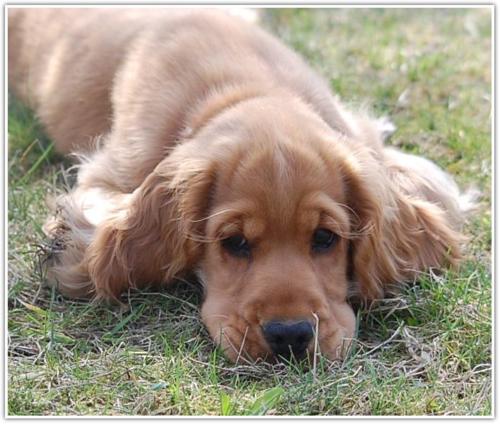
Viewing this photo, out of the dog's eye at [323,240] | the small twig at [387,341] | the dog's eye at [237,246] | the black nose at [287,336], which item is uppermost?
the dog's eye at [323,240]

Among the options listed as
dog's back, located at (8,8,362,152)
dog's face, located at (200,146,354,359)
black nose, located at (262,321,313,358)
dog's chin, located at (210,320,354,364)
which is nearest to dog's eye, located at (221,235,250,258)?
dog's face, located at (200,146,354,359)

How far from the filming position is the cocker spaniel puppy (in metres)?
4.26

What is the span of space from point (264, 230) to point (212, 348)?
533mm

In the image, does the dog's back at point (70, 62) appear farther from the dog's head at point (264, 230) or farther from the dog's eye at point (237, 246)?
the dog's eye at point (237, 246)

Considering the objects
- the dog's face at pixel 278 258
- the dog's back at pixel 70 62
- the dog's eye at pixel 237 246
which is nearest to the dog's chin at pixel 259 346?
the dog's face at pixel 278 258

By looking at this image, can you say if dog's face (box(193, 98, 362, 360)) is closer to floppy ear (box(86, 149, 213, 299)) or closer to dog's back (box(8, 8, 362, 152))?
floppy ear (box(86, 149, 213, 299))

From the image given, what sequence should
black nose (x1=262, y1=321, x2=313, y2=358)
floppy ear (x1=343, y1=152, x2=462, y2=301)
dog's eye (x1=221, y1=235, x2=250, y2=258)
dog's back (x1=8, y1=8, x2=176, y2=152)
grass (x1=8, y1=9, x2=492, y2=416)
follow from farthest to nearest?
dog's back (x1=8, y1=8, x2=176, y2=152) → floppy ear (x1=343, y1=152, x2=462, y2=301) → dog's eye (x1=221, y1=235, x2=250, y2=258) → black nose (x1=262, y1=321, x2=313, y2=358) → grass (x1=8, y1=9, x2=492, y2=416)

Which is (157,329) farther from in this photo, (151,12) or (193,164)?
(151,12)

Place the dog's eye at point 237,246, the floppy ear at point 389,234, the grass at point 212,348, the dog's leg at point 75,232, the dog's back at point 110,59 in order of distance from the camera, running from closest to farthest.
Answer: the grass at point 212,348 → the dog's eye at point 237,246 → the floppy ear at point 389,234 → the dog's leg at point 75,232 → the dog's back at point 110,59

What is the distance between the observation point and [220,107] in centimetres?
494

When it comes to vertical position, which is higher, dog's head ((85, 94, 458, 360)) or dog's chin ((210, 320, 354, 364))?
dog's head ((85, 94, 458, 360))

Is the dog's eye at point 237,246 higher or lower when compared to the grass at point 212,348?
higher

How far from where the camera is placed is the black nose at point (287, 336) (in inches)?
158

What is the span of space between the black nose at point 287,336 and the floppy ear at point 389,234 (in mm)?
665
